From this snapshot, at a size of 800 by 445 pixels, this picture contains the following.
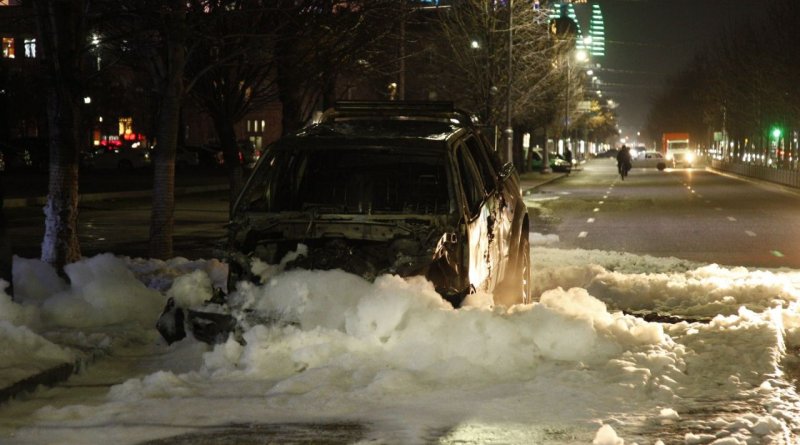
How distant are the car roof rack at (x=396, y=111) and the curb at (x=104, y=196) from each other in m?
18.7

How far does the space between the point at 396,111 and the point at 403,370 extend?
11.8ft

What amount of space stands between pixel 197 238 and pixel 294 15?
8222mm

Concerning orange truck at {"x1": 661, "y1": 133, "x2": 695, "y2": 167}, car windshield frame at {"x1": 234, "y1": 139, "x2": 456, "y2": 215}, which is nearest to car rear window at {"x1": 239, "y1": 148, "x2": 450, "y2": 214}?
car windshield frame at {"x1": 234, "y1": 139, "x2": 456, "y2": 215}

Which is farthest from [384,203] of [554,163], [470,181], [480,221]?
[554,163]

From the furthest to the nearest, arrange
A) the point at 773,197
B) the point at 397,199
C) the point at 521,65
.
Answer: the point at 521,65, the point at 773,197, the point at 397,199

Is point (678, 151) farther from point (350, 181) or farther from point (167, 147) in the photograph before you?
point (350, 181)

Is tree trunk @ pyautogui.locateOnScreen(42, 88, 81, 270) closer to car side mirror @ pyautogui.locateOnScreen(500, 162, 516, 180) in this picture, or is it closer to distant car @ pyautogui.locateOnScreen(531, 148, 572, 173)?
car side mirror @ pyautogui.locateOnScreen(500, 162, 516, 180)

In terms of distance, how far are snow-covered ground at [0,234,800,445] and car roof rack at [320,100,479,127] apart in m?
2.11

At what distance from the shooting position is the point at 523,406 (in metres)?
7.54

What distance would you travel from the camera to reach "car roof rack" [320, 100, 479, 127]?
11.1 meters

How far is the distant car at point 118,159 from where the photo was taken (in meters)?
67.2

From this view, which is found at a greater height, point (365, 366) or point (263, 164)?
point (263, 164)

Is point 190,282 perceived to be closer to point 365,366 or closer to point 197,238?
point 365,366

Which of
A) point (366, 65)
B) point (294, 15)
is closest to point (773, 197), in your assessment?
point (366, 65)
